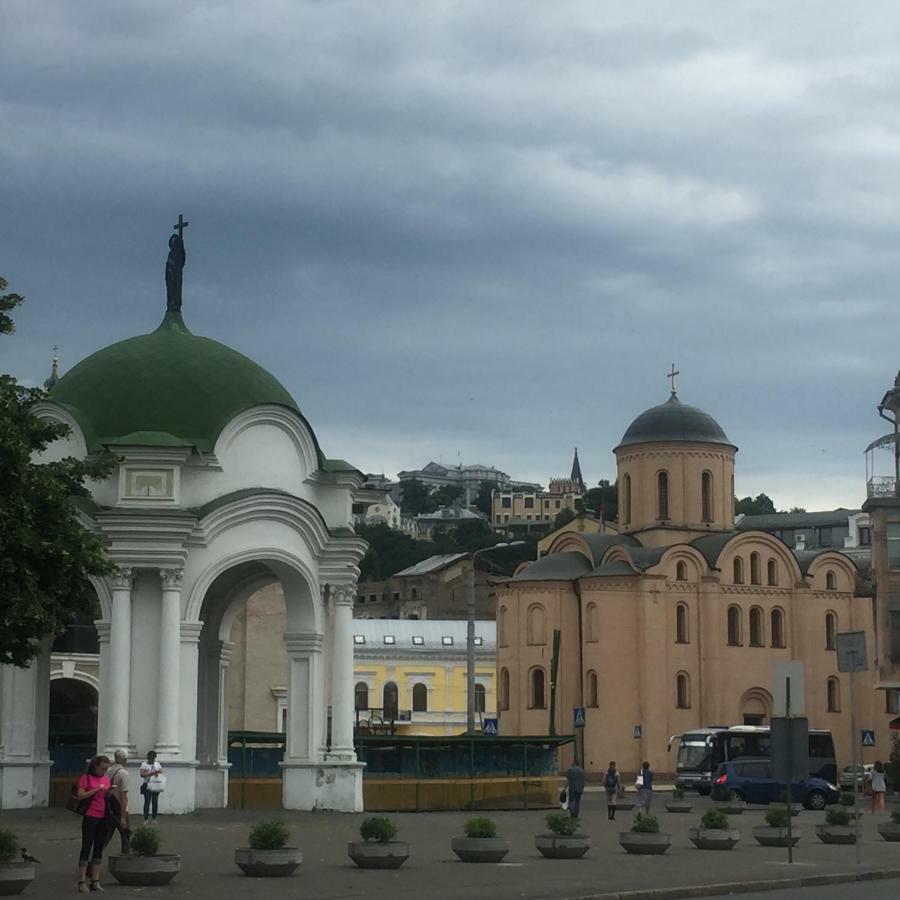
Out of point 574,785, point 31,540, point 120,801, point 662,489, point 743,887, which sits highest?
point 662,489

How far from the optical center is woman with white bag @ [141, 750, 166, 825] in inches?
1094

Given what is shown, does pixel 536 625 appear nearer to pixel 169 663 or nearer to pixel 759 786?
pixel 759 786

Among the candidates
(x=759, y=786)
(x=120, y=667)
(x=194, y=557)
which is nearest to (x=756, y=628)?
(x=759, y=786)

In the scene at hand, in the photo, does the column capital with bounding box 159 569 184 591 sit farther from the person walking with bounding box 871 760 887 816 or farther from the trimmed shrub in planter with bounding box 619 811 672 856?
the person walking with bounding box 871 760 887 816

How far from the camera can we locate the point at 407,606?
5305 inches

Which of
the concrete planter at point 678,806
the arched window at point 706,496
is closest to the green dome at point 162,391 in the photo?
the concrete planter at point 678,806

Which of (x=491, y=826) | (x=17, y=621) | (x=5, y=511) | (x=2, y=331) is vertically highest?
(x=2, y=331)

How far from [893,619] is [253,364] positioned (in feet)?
120

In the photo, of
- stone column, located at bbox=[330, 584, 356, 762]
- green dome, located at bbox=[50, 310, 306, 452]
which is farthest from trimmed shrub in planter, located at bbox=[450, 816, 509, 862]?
green dome, located at bbox=[50, 310, 306, 452]

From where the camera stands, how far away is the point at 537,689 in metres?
74.9

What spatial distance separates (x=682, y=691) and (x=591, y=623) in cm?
488

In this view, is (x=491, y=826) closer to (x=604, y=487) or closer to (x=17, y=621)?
(x=17, y=621)

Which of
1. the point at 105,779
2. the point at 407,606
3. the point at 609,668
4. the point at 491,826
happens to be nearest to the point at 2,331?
the point at 105,779

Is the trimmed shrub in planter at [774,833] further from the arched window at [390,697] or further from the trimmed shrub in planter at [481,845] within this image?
the arched window at [390,697]
